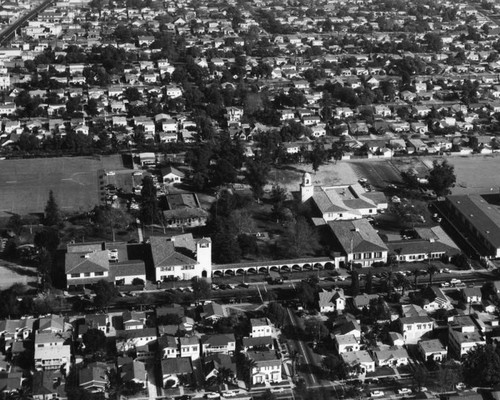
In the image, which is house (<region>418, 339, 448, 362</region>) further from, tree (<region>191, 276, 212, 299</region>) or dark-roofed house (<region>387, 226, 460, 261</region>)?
tree (<region>191, 276, 212, 299</region>)

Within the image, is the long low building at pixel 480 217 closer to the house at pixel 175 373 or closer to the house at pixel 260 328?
the house at pixel 260 328

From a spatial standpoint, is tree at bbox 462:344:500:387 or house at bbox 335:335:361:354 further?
house at bbox 335:335:361:354

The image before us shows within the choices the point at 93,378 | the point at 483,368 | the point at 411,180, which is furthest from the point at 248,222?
the point at 483,368

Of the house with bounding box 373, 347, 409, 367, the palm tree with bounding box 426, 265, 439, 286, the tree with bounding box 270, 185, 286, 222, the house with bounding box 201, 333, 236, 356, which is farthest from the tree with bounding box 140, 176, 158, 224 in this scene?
the house with bounding box 373, 347, 409, 367

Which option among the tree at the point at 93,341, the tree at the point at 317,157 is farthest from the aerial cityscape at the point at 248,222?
the tree at the point at 317,157

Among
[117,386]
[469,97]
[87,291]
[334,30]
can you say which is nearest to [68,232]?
[87,291]

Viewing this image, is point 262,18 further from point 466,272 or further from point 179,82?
point 466,272
